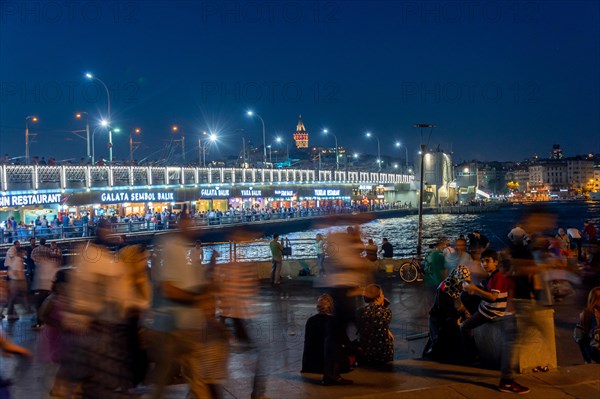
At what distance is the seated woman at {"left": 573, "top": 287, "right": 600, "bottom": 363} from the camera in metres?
7.55

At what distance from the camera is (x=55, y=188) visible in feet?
146

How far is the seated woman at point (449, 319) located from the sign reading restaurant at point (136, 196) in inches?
1727

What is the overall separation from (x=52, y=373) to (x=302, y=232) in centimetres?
6201

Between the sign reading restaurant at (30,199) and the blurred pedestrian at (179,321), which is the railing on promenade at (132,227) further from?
the blurred pedestrian at (179,321)

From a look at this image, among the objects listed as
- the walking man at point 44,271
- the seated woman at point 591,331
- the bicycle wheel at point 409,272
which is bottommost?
the bicycle wheel at point 409,272

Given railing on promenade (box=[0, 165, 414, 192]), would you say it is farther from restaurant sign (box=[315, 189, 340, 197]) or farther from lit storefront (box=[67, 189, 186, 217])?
restaurant sign (box=[315, 189, 340, 197])

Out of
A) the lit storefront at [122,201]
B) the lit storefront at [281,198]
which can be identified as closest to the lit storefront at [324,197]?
the lit storefront at [281,198]

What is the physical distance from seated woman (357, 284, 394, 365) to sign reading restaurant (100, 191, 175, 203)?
43572mm

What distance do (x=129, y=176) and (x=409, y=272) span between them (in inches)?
1618

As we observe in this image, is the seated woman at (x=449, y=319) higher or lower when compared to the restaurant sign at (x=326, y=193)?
lower

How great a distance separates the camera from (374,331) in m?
7.79

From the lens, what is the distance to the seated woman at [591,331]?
7551mm

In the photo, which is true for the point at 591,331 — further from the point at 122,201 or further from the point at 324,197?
the point at 324,197

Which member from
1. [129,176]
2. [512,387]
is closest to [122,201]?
[129,176]
